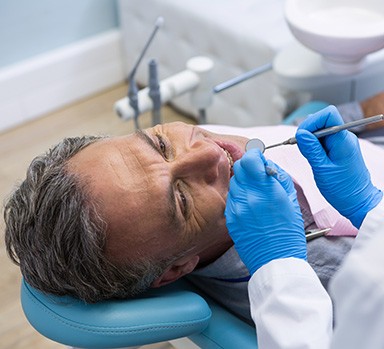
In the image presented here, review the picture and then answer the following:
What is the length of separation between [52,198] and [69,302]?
210 mm

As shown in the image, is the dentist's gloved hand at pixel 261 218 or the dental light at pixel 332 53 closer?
the dentist's gloved hand at pixel 261 218

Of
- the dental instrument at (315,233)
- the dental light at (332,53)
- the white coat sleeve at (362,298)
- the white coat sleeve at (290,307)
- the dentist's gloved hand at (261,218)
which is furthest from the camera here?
the dental light at (332,53)

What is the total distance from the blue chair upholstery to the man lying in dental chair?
0.03 meters

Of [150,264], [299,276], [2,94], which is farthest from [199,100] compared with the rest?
[2,94]

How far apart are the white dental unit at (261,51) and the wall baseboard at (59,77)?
95 mm

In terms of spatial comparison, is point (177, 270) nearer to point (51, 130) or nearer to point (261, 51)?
point (261, 51)

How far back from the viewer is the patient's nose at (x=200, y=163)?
123 centimetres

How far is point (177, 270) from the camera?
4.23ft

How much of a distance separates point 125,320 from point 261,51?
4.27 ft

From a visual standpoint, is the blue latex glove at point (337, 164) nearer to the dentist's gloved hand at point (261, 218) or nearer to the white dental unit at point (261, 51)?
the dentist's gloved hand at point (261, 218)

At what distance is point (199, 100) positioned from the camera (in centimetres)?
186

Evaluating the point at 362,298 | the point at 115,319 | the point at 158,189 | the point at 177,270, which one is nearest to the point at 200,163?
the point at 158,189

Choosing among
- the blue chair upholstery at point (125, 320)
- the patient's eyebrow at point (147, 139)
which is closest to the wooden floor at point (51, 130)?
the blue chair upholstery at point (125, 320)

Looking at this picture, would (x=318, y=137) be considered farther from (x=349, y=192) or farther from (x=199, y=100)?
(x=199, y=100)
